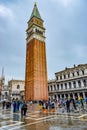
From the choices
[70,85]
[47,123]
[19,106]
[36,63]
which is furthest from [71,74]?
[47,123]

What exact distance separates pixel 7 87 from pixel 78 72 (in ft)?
178

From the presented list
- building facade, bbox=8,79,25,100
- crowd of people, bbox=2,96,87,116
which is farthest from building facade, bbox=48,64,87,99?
building facade, bbox=8,79,25,100

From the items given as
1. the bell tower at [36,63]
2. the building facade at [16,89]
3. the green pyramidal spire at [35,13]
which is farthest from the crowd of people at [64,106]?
the building facade at [16,89]

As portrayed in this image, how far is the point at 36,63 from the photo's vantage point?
161ft

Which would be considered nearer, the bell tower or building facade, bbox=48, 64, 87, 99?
the bell tower

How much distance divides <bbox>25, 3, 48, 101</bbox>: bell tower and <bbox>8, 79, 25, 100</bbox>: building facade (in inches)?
1547

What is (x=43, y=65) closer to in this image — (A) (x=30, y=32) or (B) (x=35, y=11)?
(A) (x=30, y=32)

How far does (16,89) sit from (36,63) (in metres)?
46.7

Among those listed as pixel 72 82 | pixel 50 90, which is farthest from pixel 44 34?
pixel 50 90

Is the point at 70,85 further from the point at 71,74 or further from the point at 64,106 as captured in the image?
the point at 64,106

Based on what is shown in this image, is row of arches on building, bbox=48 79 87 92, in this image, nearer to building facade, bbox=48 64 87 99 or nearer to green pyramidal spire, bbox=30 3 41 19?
building facade, bbox=48 64 87 99

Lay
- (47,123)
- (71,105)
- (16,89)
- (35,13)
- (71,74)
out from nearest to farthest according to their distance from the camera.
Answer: (47,123), (71,105), (71,74), (35,13), (16,89)

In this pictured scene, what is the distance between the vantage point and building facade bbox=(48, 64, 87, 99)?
51281 millimetres

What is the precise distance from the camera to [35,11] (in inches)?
2267
